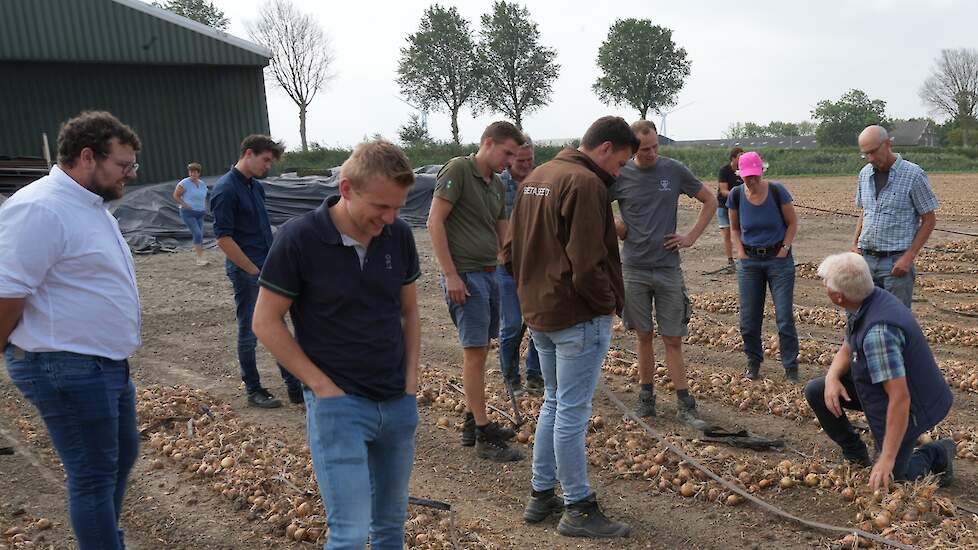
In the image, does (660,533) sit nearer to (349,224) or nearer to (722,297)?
(349,224)

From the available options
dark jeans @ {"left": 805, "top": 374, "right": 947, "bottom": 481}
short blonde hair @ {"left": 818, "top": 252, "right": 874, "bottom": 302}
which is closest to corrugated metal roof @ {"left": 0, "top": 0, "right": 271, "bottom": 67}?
dark jeans @ {"left": 805, "top": 374, "right": 947, "bottom": 481}

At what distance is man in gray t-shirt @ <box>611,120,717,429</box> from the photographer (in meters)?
5.39

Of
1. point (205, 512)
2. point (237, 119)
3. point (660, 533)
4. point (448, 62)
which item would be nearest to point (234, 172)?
point (205, 512)

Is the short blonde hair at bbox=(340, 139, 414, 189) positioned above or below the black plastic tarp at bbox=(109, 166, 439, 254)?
above

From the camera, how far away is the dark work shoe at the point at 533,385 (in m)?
Answer: 6.28

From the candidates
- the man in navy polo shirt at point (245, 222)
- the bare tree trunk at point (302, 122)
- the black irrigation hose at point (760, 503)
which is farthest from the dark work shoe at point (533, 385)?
the bare tree trunk at point (302, 122)

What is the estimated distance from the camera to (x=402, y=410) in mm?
2781

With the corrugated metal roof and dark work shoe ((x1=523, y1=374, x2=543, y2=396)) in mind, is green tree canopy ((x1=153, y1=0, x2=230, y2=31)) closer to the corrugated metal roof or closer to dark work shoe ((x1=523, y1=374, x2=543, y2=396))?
the corrugated metal roof

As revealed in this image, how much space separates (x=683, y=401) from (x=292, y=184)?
47.4ft

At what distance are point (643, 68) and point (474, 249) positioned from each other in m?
60.8

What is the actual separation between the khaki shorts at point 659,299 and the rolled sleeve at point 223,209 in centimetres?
279

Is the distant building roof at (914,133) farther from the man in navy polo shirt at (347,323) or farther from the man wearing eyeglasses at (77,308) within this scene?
the man wearing eyeglasses at (77,308)

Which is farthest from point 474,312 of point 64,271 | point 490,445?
point 64,271

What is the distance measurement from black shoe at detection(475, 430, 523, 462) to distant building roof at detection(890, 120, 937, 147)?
278ft
